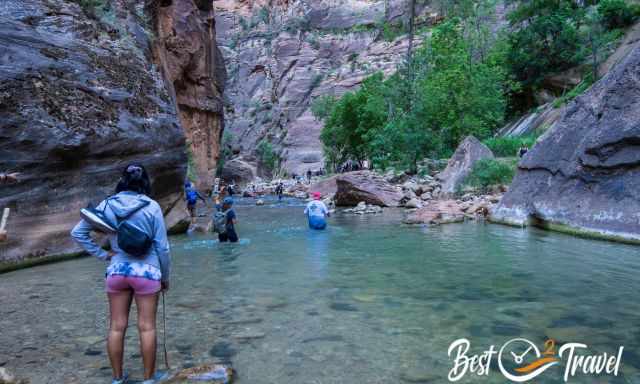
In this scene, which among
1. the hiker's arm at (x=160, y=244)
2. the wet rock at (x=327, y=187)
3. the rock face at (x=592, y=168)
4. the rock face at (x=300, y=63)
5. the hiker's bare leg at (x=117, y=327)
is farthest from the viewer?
the rock face at (x=300, y=63)

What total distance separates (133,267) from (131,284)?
→ 4.8 inches

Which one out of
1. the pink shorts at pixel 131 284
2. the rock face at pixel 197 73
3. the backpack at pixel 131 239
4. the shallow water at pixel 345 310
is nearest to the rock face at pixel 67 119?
the shallow water at pixel 345 310

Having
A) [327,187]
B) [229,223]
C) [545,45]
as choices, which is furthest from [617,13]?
[229,223]

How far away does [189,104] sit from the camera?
32094mm

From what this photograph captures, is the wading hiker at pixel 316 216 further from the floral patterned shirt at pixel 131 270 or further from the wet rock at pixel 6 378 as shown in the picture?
the wet rock at pixel 6 378

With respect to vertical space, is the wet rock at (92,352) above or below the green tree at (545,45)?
below

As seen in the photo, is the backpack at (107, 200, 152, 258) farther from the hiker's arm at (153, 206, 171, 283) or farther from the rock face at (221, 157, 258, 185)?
the rock face at (221, 157, 258, 185)

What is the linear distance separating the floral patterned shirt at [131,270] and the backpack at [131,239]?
9 cm

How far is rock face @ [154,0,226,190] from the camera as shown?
27.9 meters

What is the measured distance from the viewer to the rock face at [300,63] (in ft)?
230

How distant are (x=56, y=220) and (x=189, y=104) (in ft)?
79.4

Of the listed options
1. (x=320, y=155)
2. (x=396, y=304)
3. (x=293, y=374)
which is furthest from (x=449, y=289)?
(x=320, y=155)

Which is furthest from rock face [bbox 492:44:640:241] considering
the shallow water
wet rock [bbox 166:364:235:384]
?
wet rock [bbox 166:364:235:384]

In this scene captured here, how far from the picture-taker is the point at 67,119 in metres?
9.31
